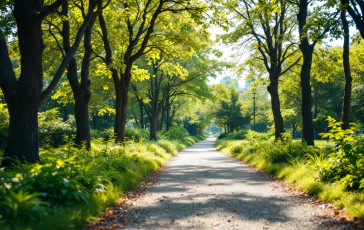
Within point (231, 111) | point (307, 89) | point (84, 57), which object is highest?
point (84, 57)

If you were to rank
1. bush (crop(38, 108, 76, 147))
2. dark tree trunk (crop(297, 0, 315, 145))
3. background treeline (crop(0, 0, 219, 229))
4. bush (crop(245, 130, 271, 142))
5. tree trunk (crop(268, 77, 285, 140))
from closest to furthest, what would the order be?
1. background treeline (crop(0, 0, 219, 229))
2. dark tree trunk (crop(297, 0, 315, 145))
3. bush (crop(38, 108, 76, 147))
4. tree trunk (crop(268, 77, 285, 140))
5. bush (crop(245, 130, 271, 142))

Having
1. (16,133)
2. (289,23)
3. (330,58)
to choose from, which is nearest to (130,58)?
(16,133)

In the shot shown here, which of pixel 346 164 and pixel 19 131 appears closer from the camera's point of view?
pixel 346 164

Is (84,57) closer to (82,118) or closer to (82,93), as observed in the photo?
(82,93)

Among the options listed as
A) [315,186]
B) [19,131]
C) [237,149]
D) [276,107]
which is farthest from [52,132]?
[315,186]

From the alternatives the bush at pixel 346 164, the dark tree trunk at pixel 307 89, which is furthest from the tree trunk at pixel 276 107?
the bush at pixel 346 164

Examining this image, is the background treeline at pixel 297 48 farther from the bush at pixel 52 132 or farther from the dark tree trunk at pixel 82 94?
the bush at pixel 52 132

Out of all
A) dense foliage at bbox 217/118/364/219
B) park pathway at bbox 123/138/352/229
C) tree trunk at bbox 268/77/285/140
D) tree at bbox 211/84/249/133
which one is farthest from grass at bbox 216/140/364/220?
tree at bbox 211/84/249/133

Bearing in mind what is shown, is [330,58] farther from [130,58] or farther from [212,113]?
[212,113]

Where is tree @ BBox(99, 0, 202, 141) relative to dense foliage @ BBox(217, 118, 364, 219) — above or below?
above

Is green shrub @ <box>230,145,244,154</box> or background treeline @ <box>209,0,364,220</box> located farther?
green shrub @ <box>230,145,244,154</box>

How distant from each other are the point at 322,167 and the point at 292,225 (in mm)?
3007

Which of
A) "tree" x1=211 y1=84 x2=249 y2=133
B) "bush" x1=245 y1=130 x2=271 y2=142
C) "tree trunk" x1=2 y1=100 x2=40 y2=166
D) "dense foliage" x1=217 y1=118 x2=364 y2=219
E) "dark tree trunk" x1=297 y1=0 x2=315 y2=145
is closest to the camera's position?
"dense foliage" x1=217 y1=118 x2=364 y2=219

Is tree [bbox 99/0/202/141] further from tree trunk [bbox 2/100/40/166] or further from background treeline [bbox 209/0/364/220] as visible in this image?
tree trunk [bbox 2/100/40/166]
